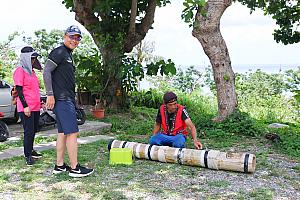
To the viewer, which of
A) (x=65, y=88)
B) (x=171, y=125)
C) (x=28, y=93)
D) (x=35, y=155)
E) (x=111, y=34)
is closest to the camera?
(x=65, y=88)

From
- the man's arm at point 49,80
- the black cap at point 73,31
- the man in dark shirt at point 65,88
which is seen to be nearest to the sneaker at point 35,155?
the man in dark shirt at point 65,88

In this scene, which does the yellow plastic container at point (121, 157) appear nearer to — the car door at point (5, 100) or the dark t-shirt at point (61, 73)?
the dark t-shirt at point (61, 73)

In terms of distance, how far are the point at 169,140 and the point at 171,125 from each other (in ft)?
0.73

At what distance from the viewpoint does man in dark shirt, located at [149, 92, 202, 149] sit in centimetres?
538

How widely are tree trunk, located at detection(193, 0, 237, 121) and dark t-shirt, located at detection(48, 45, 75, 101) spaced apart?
320 centimetres

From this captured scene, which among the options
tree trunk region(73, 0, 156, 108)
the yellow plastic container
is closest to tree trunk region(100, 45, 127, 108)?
tree trunk region(73, 0, 156, 108)

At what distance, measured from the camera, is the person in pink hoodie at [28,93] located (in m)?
4.93

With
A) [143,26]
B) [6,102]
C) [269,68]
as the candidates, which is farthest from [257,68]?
[6,102]

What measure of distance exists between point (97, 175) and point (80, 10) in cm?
561

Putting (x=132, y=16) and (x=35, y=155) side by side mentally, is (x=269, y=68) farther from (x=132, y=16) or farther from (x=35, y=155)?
(x=35, y=155)

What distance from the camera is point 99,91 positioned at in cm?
958

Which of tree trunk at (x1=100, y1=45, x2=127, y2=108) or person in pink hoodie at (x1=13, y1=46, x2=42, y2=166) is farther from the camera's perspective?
tree trunk at (x1=100, y1=45, x2=127, y2=108)

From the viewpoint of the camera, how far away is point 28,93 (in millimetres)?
5016

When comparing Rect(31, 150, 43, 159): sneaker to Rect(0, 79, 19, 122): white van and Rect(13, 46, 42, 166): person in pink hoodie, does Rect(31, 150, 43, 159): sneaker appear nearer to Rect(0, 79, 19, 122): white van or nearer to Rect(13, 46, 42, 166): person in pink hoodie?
Rect(13, 46, 42, 166): person in pink hoodie
